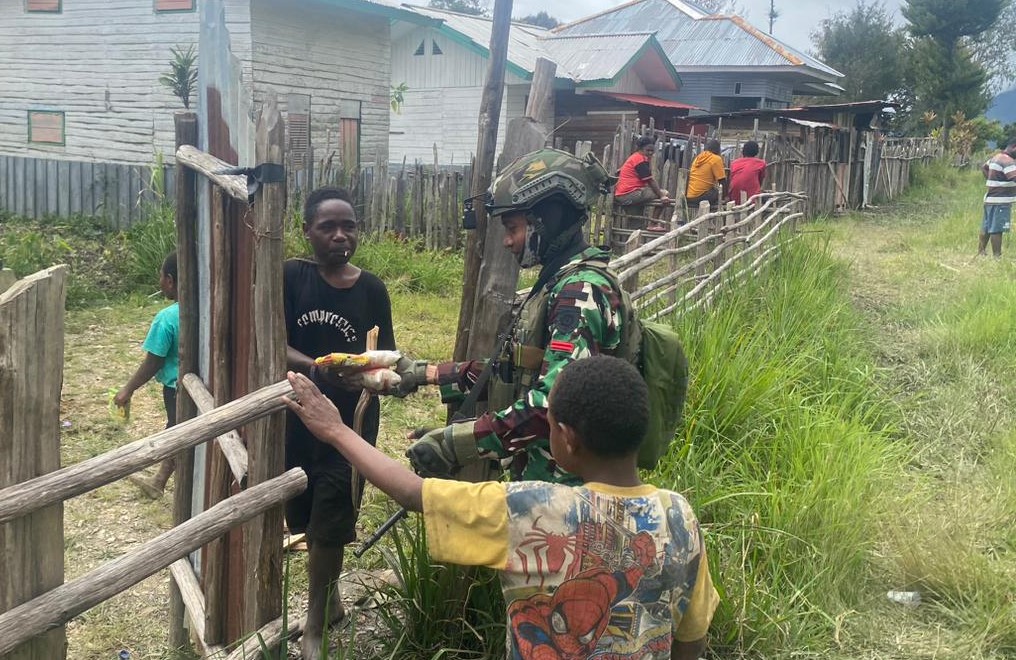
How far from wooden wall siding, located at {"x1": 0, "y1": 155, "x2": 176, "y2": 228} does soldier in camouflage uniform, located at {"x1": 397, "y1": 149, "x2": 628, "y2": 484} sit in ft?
31.6

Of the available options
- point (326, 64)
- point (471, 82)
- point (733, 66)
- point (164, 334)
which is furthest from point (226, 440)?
point (733, 66)

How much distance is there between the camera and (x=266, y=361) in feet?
8.25

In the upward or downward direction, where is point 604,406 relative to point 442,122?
downward

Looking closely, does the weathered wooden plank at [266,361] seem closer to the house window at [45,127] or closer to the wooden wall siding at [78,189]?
the wooden wall siding at [78,189]

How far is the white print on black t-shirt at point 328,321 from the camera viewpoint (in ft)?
10.6

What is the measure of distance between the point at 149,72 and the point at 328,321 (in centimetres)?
1358

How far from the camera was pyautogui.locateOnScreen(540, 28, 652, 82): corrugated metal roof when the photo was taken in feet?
66.9

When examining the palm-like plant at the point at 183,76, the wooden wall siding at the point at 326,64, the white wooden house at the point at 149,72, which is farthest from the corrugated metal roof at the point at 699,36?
the palm-like plant at the point at 183,76

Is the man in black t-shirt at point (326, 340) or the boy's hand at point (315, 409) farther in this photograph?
the man in black t-shirt at point (326, 340)

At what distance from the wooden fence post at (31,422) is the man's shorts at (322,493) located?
1058 millimetres

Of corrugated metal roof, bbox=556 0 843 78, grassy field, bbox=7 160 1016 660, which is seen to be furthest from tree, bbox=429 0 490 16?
grassy field, bbox=7 160 1016 660

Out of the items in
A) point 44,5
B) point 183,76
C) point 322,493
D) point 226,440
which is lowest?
point 322,493

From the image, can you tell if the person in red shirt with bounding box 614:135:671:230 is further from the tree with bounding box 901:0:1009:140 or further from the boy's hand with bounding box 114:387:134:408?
the tree with bounding box 901:0:1009:140

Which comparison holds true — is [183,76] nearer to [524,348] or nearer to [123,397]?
[123,397]
